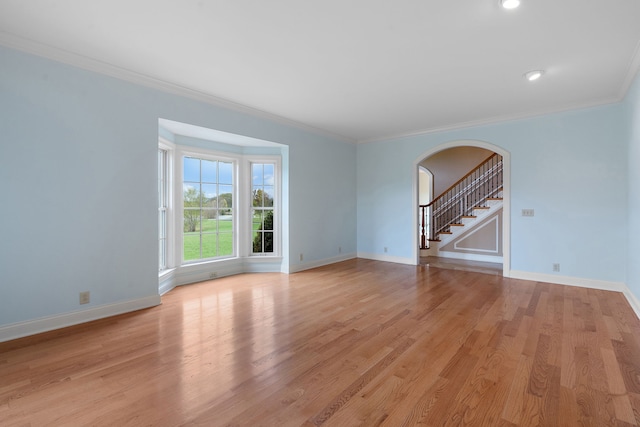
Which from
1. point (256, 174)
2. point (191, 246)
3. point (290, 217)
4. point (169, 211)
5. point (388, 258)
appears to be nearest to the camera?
point (169, 211)

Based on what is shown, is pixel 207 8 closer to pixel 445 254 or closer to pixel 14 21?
pixel 14 21

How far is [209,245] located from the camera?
536cm

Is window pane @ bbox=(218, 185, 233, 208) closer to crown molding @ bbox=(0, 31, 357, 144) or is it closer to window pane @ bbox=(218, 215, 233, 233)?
window pane @ bbox=(218, 215, 233, 233)

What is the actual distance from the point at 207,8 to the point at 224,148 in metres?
3.21

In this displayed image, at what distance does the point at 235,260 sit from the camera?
5684 millimetres

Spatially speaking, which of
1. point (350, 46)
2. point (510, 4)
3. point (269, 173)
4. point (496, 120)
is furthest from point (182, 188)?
point (496, 120)

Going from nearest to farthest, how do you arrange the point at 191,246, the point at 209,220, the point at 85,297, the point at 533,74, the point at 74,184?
the point at 74,184, the point at 85,297, the point at 533,74, the point at 191,246, the point at 209,220

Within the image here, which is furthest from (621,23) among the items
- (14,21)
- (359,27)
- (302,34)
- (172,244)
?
(172,244)

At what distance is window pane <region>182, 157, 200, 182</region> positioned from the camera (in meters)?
5.02

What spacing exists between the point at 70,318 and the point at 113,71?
2741 millimetres

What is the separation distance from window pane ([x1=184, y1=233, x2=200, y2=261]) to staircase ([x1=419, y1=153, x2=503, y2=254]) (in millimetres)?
5563

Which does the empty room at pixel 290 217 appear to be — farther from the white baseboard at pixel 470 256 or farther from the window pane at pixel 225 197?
the white baseboard at pixel 470 256

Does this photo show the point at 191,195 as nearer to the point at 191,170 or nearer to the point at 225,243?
the point at 191,170

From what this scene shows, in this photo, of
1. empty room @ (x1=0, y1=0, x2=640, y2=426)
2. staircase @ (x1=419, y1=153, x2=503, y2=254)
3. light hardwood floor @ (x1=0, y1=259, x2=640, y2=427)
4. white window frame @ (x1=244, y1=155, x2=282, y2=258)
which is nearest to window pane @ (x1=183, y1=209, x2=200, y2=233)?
empty room @ (x1=0, y1=0, x2=640, y2=426)
